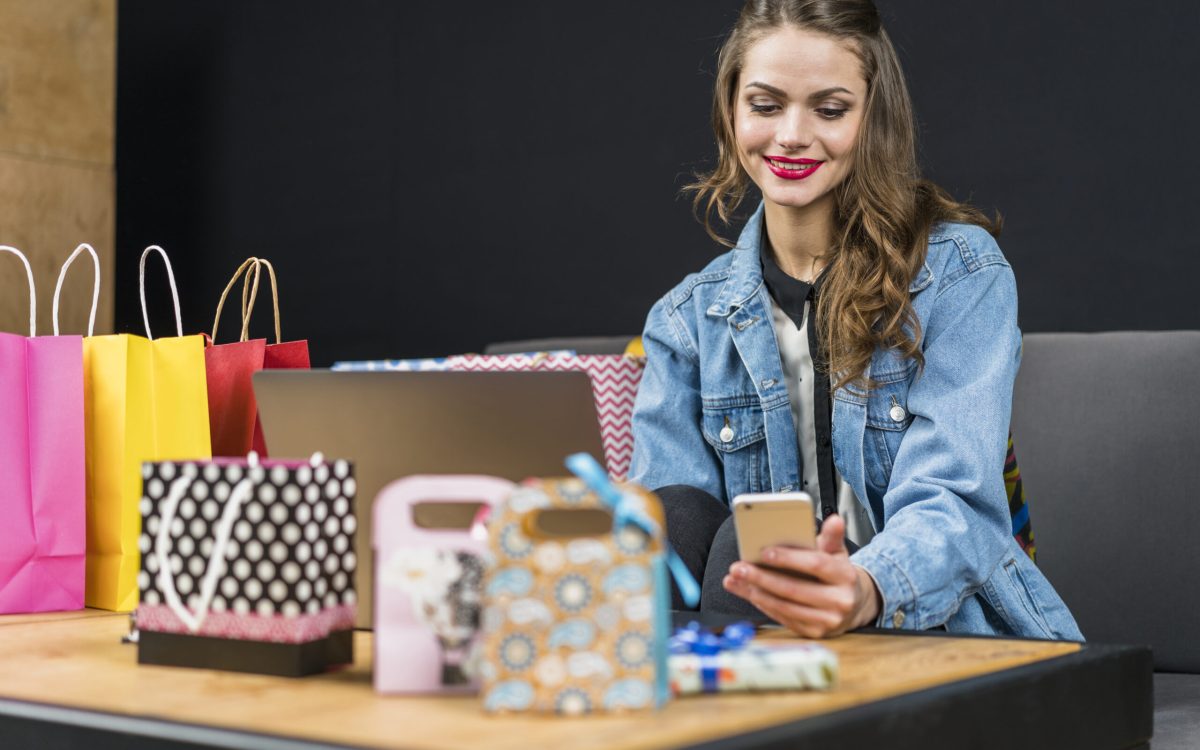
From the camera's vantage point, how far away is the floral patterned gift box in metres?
0.72

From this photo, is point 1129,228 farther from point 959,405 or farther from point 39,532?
point 39,532

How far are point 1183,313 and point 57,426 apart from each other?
186cm

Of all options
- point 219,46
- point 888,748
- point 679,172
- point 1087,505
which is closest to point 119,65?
point 219,46

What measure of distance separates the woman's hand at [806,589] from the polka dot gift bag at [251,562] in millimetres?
345

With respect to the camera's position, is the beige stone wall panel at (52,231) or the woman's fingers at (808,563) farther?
the beige stone wall panel at (52,231)

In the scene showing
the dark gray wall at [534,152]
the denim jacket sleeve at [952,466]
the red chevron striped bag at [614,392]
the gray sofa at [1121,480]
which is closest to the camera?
the denim jacket sleeve at [952,466]

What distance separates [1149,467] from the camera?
1904 millimetres

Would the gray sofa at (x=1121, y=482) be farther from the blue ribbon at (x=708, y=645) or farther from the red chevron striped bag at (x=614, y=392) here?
the blue ribbon at (x=708, y=645)

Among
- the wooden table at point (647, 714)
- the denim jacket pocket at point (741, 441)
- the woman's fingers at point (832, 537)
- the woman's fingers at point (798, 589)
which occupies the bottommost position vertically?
the wooden table at point (647, 714)

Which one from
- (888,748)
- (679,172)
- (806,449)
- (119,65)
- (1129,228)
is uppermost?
(119,65)

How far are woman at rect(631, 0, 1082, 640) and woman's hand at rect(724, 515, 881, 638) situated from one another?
0.25 m

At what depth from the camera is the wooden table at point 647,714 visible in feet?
2.28

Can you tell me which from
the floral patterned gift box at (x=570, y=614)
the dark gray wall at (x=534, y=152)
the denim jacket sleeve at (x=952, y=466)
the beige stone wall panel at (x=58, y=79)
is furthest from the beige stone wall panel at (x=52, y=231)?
Answer: the floral patterned gift box at (x=570, y=614)

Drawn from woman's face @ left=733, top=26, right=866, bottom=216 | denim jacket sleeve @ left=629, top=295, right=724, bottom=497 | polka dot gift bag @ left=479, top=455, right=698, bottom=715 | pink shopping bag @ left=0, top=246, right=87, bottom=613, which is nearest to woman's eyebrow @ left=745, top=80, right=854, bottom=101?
woman's face @ left=733, top=26, right=866, bottom=216
